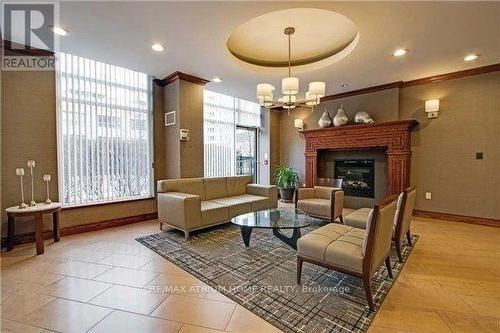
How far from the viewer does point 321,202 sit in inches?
160

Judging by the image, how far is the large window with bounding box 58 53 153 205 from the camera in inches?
143

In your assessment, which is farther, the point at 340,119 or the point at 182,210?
the point at 340,119

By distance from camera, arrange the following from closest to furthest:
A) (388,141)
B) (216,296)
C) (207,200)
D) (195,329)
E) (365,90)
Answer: (195,329)
(216,296)
(207,200)
(388,141)
(365,90)

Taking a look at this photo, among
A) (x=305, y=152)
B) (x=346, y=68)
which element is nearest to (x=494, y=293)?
(x=346, y=68)

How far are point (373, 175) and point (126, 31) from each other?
16.8ft

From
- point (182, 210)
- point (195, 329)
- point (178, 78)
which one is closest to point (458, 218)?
point (182, 210)

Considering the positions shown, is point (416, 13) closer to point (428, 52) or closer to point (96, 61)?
point (428, 52)

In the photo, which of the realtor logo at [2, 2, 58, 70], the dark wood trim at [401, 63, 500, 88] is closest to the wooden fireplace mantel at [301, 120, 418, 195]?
the dark wood trim at [401, 63, 500, 88]

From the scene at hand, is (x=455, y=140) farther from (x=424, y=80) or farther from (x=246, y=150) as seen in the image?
(x=246, y=150)

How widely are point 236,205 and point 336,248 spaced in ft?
7.21

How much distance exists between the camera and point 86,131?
382 cm

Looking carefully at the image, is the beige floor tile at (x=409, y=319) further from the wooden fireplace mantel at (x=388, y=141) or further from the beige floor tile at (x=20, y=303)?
the wooden fireplace mantel at (x=388, y=141)

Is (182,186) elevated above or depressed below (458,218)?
above

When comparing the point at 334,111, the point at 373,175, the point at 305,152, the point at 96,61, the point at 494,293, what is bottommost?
the point at 494,293
